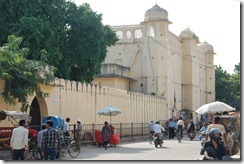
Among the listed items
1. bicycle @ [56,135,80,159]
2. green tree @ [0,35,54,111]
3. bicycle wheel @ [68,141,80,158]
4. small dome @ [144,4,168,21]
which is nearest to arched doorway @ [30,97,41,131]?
green tree @ [0,35,54,111]

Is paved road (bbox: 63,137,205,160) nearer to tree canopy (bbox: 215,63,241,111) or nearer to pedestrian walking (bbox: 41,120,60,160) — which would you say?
pedestrian walking (bbox: 41,120,60,160)

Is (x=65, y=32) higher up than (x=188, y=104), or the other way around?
(x=65, y=32)

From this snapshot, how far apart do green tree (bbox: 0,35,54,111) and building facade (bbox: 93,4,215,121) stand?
1826cm

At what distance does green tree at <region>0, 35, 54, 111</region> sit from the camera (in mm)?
18391

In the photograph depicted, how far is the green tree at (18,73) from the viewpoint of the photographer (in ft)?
60.3

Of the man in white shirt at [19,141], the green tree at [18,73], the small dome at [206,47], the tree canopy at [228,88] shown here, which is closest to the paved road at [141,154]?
the green tree at [18,73]

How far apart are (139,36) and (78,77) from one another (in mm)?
11131

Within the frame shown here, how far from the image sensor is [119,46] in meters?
43.5

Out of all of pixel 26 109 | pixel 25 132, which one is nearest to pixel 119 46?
pixel 26 109

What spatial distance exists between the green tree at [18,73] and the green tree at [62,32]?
6.02 meters

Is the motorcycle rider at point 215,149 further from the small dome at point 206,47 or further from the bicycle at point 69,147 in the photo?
the small dome at point 206,47

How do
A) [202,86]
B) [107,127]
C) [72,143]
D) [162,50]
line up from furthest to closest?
1. [202,86]
2. [162,50]
3. [107,127]
4. [72,143]

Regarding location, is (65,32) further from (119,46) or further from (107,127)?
(119,46)

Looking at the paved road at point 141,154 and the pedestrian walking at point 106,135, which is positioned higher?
the pedestrian walking at point 106,135
